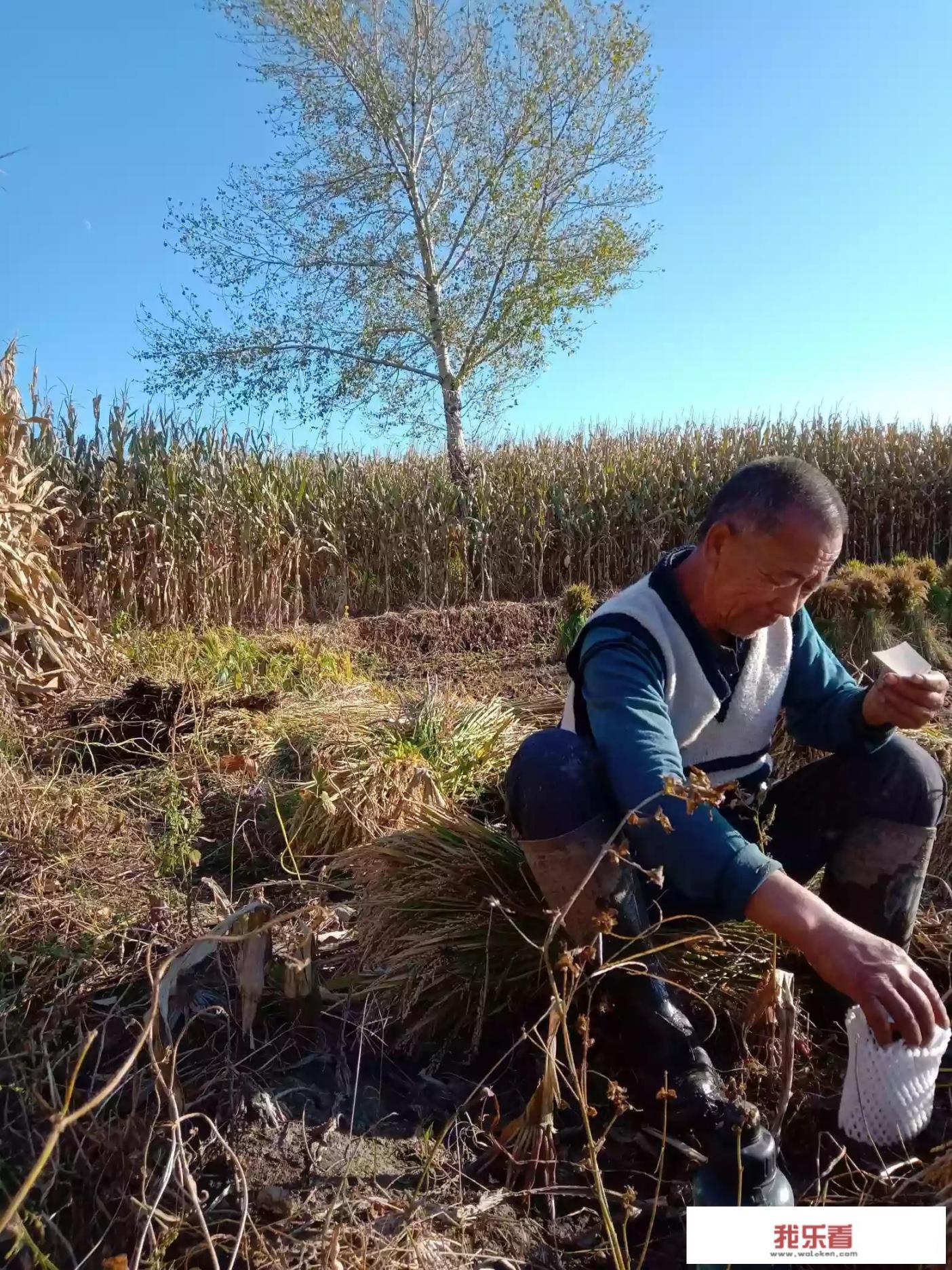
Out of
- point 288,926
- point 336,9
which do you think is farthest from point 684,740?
point 336,9

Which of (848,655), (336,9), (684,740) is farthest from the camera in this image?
(336,9)

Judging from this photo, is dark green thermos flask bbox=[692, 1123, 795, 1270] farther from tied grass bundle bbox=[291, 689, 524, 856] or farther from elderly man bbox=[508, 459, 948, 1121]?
tied grass bundle bbox=[291, 689, 524, 856]

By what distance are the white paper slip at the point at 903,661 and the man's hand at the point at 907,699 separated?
29 mm

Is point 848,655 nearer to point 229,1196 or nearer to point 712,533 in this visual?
point 712,533

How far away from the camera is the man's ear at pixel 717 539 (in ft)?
5.90

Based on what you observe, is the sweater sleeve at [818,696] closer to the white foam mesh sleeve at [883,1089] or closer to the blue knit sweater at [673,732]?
the blue knit sweater at [673,732]

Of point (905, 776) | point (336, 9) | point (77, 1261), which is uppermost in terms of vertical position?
point (336, 9)

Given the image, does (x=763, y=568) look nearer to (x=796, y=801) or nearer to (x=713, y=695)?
(x=713, y=695)

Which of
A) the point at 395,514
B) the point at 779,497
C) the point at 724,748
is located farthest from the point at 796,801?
the point at 395,514

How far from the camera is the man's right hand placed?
1204 mm

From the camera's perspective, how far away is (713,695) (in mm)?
1905

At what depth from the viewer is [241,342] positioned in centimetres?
1341

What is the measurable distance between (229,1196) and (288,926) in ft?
2.74

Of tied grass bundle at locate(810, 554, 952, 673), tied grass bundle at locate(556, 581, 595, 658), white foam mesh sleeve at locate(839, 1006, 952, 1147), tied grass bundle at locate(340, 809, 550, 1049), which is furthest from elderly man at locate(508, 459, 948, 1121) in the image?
tied grass bundle at locate(556, 581, 595, 658)
